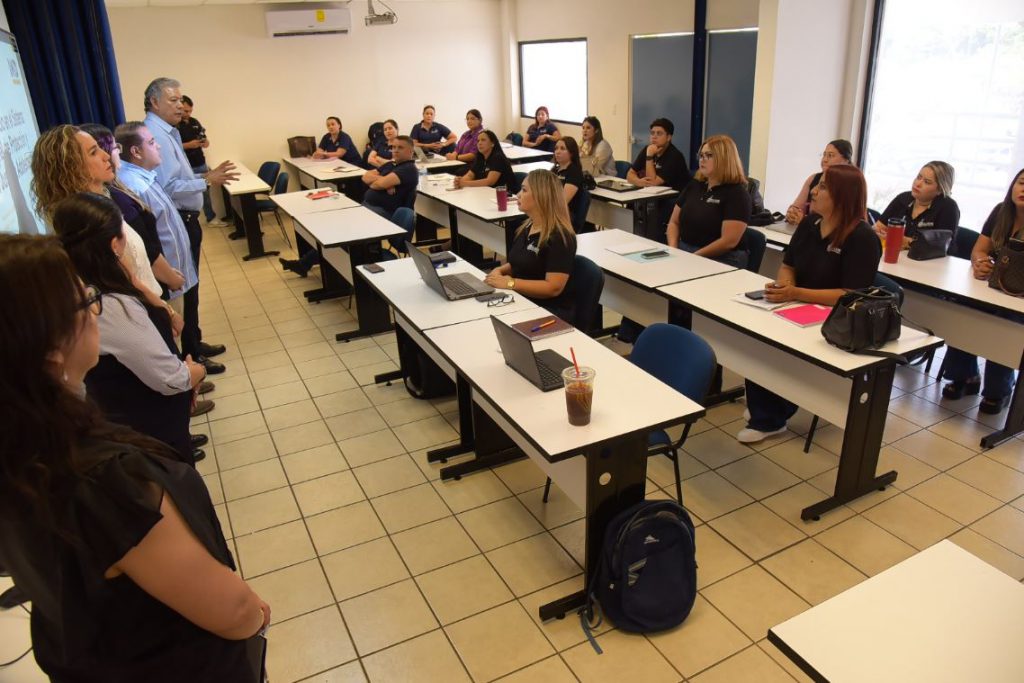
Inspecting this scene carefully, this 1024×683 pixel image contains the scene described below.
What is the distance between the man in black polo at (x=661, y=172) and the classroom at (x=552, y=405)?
0.11 ft

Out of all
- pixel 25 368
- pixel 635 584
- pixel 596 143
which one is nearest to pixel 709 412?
pixel 635 584

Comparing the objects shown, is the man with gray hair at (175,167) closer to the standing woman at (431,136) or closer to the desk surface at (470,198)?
the desk surface at (470,198)

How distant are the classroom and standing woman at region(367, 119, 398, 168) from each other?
2.48 meters

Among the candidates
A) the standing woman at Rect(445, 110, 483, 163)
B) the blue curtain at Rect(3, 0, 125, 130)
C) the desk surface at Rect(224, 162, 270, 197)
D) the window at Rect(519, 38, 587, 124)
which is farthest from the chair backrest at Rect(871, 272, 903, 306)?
the window at Rect(519, 38, 587, 124)

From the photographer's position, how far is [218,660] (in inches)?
50.8

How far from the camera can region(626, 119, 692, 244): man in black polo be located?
6305mm

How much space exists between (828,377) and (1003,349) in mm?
1212

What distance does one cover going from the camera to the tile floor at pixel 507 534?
2.41 meters

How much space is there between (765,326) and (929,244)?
1.60m

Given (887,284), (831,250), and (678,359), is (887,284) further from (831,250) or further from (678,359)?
(678,359)

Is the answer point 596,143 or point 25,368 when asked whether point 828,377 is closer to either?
point 25,368

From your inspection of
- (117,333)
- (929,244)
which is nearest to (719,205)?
(929,244)

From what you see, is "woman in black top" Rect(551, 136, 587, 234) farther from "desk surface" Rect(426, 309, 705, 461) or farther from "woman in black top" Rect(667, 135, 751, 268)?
"desk surface" Rect(426, 309, 705, 461)

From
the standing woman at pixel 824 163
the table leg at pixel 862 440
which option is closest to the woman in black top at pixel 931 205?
the standing woman at pixel 824 163
